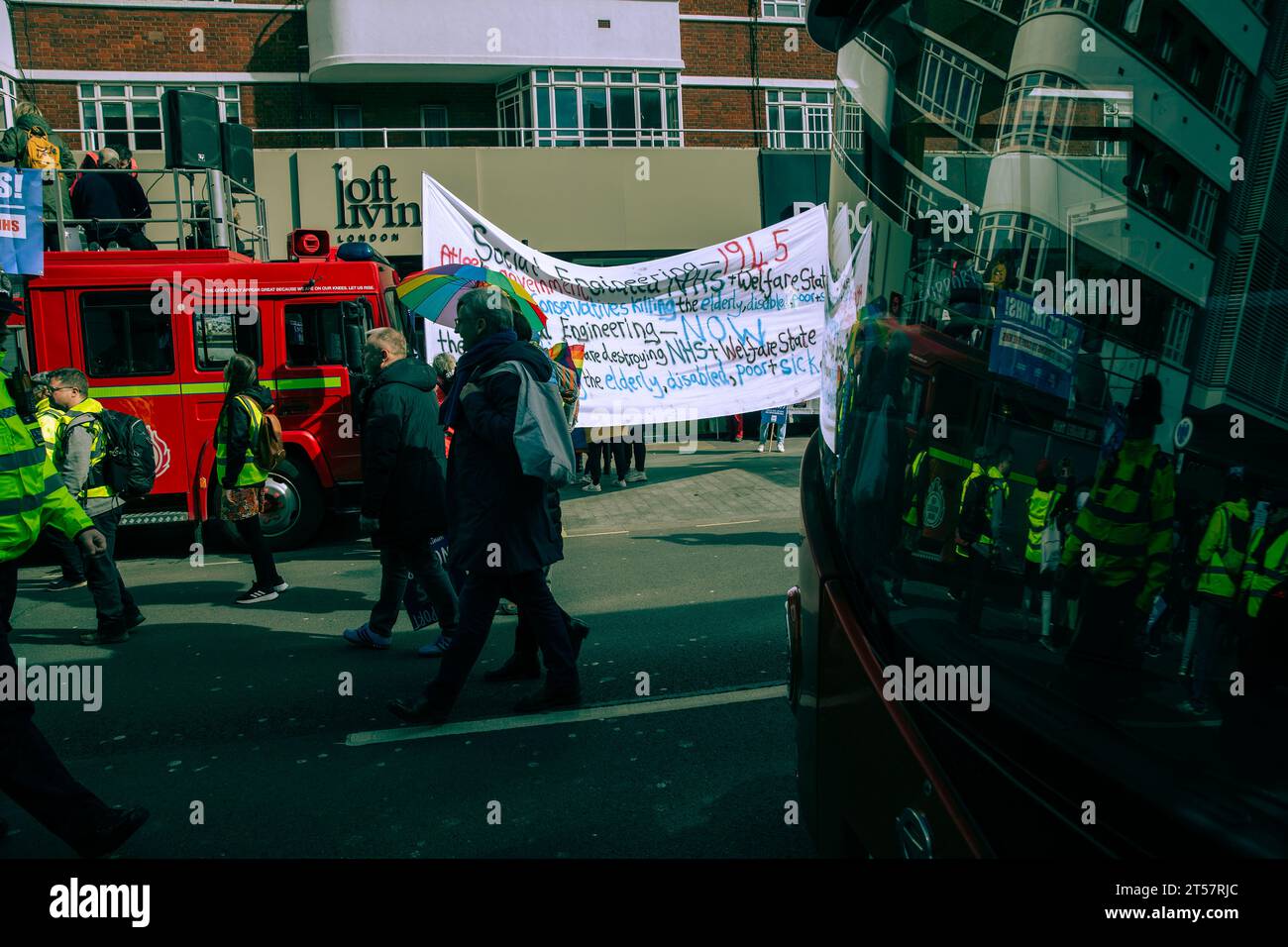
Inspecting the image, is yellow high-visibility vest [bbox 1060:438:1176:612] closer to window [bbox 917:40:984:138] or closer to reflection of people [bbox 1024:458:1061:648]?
reflection of people [bbox 1024:458:1061:648]

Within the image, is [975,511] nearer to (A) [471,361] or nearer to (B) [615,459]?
(A) [471,361]

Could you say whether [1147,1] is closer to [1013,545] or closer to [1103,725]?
[1013,545]

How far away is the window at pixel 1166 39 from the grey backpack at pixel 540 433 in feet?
11.2

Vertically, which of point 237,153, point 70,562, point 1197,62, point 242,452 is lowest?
point 70,562

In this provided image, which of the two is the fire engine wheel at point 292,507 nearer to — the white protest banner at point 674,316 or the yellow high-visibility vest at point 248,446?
the white protest banner at point 674,316

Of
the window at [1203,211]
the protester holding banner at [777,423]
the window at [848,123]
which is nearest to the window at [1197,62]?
the window at [1203,211]

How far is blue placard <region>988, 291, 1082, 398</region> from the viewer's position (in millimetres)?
1653

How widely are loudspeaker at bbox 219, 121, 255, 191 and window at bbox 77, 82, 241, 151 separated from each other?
785 cm

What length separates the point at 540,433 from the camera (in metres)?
4.71

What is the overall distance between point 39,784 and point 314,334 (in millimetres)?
7254

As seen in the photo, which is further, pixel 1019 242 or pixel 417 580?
pixel 417 580

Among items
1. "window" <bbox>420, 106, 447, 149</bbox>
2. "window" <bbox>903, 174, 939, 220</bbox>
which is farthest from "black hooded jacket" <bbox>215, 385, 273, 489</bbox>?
"window" <bbox>420, 106, 447, 149</bbox>

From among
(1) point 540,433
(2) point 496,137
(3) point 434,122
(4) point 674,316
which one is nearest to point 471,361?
(1) point 540,433
